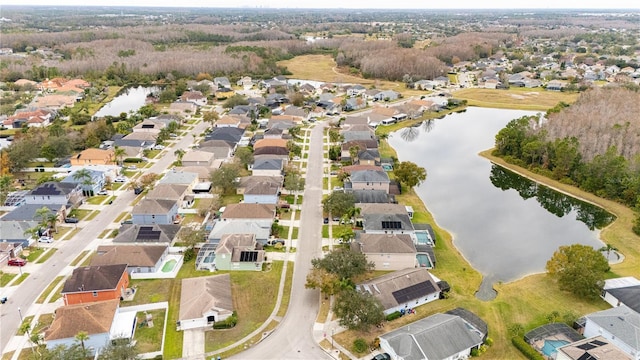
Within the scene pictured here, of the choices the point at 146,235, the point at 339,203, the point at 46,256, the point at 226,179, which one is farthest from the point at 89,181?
the point at 339,203

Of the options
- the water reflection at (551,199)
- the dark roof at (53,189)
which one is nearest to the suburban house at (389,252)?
the water reflection at (551,199)

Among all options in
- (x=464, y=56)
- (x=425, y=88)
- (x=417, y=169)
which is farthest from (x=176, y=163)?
(x=464, y=56)

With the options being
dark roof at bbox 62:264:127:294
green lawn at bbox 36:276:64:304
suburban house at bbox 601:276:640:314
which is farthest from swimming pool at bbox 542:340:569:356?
green lawn at bbox 36:276:64:304

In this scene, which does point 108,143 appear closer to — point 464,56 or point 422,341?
point 422,341

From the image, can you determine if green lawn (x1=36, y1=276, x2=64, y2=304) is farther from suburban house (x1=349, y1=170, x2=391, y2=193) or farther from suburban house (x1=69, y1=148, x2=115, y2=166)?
suburban house (x1=349, y1=170, x2=391, y2=193)

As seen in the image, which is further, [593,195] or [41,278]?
[593,195]

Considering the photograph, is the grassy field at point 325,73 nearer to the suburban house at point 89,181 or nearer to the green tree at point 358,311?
the suburban house at point 89,181
